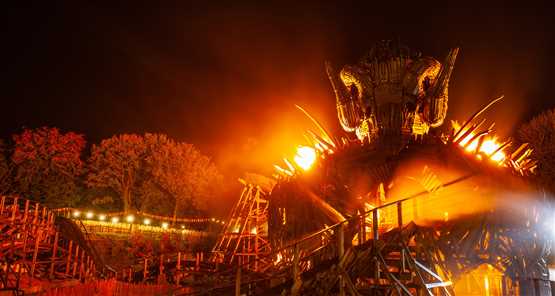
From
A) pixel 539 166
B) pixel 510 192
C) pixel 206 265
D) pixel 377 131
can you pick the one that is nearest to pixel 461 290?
A: pixel 510 192

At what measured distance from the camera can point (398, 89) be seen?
738 inches

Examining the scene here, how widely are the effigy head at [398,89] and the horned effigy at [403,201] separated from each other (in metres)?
0.05

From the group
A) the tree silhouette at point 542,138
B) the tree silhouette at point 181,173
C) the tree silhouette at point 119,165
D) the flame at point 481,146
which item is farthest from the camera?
the tree silhouette at point 181,173

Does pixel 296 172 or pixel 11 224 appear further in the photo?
pixel 11 224

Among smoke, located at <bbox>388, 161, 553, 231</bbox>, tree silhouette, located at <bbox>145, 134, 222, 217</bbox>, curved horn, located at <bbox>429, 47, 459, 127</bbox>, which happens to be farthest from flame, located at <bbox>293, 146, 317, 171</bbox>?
tree silhouette, located at <bbox>145, 134, 222, 217</bbox>

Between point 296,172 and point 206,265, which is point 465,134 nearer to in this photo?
point 296,172

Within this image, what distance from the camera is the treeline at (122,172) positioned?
124 feet

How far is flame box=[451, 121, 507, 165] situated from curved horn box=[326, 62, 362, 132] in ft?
18.4

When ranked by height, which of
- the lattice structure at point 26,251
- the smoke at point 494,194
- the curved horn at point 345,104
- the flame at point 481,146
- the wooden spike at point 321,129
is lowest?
the lattice structure at point 26,251

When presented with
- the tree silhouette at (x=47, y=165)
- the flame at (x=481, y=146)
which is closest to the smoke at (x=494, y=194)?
the flame at (x=481, y=146)

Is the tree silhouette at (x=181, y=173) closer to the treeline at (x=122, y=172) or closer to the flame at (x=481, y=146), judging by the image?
the treeline at (x=122, y=172)

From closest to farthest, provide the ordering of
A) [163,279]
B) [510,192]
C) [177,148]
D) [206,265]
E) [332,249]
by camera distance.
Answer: [510,192], [332,249], [163,279], [206,265], [177,148]

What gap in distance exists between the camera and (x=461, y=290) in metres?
18.0

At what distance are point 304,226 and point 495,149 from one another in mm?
8095
